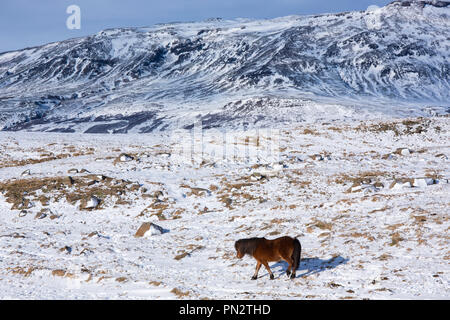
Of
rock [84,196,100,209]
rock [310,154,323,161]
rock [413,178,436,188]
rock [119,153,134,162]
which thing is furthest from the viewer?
rock [119,153,134,162]

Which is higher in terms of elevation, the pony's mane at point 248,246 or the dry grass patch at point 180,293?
the pony's mane at point 248,246

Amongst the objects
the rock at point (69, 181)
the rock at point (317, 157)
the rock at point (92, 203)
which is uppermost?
the rock at point (317, 157)

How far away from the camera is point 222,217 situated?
21062 millimetres

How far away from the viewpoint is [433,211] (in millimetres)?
15914

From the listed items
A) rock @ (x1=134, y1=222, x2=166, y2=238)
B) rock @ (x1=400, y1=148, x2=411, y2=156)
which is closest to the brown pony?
rock @ (x1=134, y1=222, x2=166, y2=238)

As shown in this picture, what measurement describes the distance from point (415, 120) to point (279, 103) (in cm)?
13267

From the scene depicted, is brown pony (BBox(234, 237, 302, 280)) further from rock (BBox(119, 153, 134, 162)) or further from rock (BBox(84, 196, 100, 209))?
rock (BBox(119, 153, 134, 162))

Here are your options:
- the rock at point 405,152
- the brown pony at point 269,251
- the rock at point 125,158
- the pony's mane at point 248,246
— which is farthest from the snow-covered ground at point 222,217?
the pony's mane at point 248,246

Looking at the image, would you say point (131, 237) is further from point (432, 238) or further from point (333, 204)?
point (432, 238)

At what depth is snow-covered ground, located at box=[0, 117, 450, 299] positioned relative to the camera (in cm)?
1158

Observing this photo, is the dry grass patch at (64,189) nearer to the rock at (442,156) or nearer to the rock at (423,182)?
the rock at (423,182)

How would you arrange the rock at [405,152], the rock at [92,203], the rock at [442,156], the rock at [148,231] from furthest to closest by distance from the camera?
the rock at [405,152] → the rock at [442,156] → the rock at [92,203] → the rock at [148,231]

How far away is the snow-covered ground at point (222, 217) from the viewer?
11.6 m

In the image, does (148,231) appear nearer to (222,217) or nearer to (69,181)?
(222,217)
